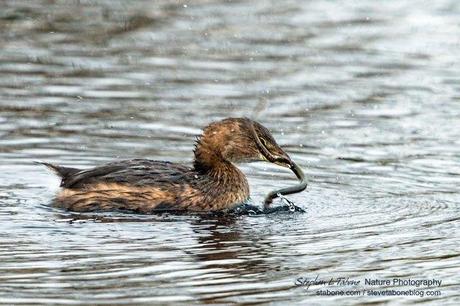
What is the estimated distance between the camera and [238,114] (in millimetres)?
13656

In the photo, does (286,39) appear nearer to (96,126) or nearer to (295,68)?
(295,68)

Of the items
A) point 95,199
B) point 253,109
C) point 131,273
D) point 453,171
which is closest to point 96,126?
point 253,109

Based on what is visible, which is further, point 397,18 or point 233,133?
point 397,18

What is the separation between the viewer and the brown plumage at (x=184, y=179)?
10680 mm

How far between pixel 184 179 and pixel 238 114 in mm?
2835

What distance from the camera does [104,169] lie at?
10.8 meters

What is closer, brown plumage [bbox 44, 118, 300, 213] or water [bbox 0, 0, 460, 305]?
water [bbox 0, 0, 460, 305]

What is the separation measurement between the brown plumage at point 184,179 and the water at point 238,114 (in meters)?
0.25

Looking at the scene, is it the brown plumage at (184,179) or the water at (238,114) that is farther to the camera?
the brown plumage at (184,179)

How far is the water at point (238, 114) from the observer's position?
28.2ft

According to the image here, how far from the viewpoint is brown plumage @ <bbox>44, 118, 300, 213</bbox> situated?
35.0ft

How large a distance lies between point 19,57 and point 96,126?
114 inches

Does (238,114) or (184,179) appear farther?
(238,114)

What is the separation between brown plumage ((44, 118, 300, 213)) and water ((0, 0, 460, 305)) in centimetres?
25
